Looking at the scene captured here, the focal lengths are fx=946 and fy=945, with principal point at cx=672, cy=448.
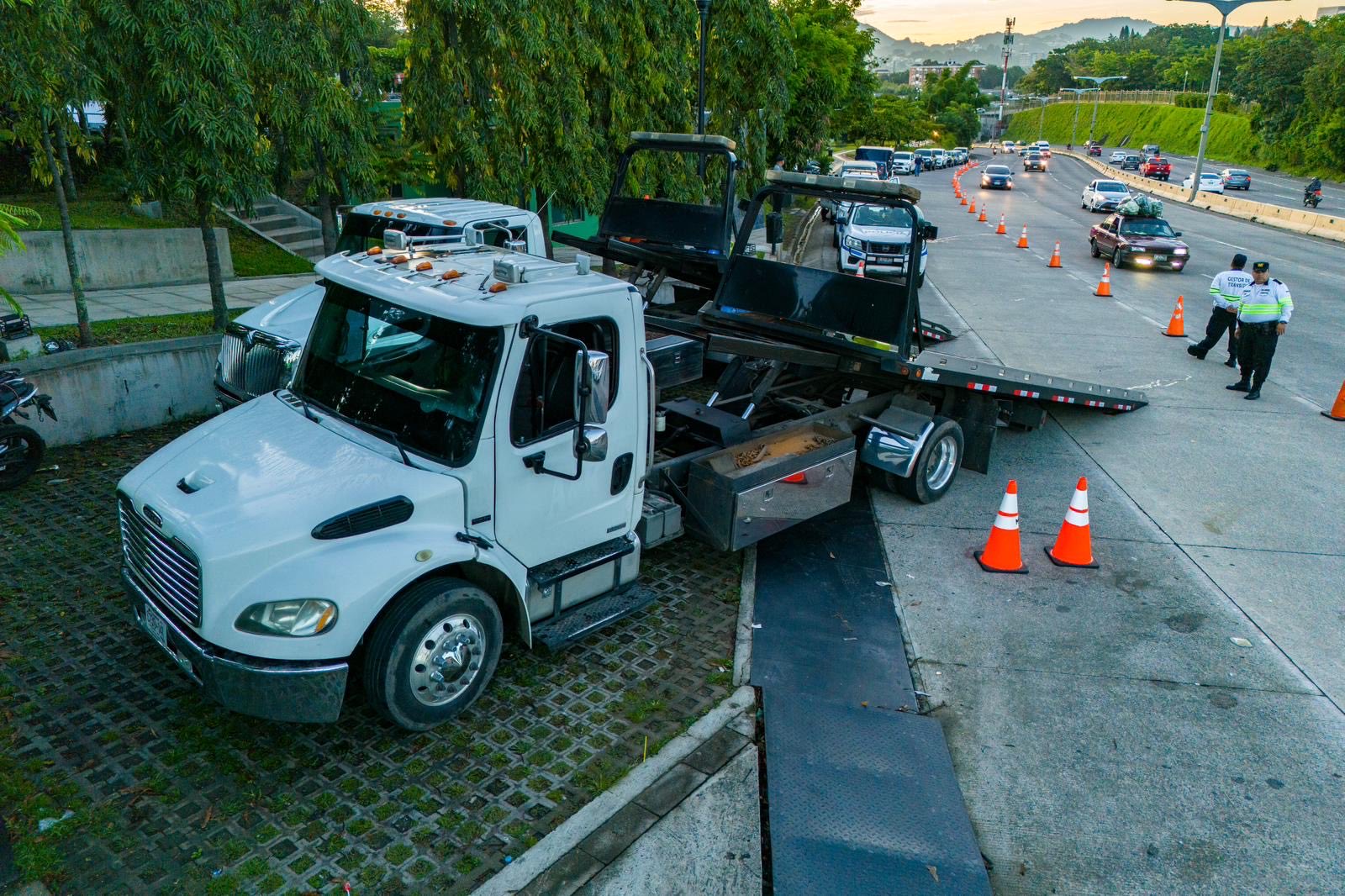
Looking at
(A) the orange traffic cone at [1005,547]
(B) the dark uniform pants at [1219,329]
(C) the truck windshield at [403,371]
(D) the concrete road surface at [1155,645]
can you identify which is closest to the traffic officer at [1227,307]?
(B) the dark uniform pants at [1219,329]

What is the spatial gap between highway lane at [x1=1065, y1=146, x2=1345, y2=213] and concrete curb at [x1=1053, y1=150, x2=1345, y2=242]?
12.6 ft

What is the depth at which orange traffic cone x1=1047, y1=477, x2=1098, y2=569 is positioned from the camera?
25.1ft

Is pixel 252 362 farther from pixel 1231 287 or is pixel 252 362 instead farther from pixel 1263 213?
pixel 1263 213

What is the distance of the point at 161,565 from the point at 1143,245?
2353 centimetres

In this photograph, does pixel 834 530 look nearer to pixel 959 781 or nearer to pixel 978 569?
pixel 978 569

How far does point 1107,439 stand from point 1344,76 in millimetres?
67994

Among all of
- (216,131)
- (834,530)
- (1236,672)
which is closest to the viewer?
(1236,672)

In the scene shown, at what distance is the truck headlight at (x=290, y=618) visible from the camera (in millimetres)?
4477

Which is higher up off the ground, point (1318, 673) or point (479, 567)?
point (479, 567)

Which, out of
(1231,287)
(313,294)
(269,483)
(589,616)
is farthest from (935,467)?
(1231,287)

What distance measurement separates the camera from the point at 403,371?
5312 mm

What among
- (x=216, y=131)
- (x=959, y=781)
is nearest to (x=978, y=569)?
(x=959, y=781)

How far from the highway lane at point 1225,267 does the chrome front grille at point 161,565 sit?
1318cm

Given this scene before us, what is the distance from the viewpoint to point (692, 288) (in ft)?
39.1
